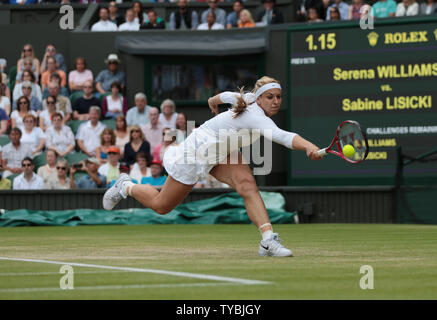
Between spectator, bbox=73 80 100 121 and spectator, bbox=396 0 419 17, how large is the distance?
6.47m

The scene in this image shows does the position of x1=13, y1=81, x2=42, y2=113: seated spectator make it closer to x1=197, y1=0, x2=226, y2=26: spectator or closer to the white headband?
x1=197, y1=0, x2=226, y2=26: spectator

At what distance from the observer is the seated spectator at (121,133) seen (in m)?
18.1

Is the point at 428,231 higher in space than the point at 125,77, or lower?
lower

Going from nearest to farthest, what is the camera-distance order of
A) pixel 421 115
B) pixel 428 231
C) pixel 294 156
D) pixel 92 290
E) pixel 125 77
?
pixel 92 290
pixel 428 231
pixel 421 115
pixel 294 156
pixel 125 77

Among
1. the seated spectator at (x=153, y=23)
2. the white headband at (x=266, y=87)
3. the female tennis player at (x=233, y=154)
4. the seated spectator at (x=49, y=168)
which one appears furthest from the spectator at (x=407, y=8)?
the white headband at (x=266, y=87)

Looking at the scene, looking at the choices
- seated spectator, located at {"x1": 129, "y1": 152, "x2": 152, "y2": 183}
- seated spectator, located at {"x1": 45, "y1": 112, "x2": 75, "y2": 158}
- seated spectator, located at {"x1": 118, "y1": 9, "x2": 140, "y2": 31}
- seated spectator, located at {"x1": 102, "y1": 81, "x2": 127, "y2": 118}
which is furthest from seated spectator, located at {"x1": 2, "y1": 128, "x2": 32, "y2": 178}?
seated spectator, located at {"x1": 118, "y1": 9, "x2": 140, "y2": 31}

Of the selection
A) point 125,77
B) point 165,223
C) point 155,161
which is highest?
point 125,77

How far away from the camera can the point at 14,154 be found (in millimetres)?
17828

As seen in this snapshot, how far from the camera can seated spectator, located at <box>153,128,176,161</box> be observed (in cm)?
1710

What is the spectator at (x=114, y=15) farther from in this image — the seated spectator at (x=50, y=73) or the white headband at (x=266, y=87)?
the white headband at (x=266, y=87)

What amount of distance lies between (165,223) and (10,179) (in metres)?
3.37
